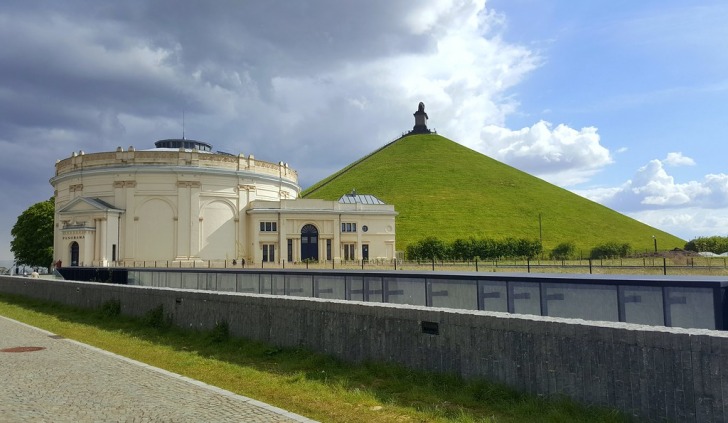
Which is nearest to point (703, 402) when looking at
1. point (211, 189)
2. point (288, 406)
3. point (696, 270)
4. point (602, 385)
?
point (602, 385)

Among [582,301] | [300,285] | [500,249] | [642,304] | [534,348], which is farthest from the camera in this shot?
[500,249]

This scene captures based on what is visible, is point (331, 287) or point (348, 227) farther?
point (348, 227)

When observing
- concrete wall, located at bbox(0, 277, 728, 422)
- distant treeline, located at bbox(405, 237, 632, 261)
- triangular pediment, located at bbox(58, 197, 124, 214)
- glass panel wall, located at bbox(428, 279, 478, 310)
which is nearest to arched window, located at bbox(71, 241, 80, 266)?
triangular pediment, located at bbox(58, 197, 124, 214)

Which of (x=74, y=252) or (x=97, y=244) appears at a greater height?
(x=97, y=244)

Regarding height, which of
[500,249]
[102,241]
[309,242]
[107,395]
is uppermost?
[102,241]

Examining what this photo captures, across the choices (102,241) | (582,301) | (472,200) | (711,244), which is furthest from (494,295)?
(472,200)

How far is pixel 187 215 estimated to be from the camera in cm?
6669

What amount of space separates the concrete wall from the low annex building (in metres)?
56.2

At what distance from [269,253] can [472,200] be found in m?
78.1

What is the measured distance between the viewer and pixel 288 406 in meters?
8.66

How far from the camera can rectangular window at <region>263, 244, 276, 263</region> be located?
69312mm

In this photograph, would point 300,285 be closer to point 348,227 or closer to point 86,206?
point 348,227

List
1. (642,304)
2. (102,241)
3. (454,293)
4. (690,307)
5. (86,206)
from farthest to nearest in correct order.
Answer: (86,206) < (102,241) < (454,293) < (642,304) < (690,307)

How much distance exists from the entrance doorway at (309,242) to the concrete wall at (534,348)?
56.9 m
